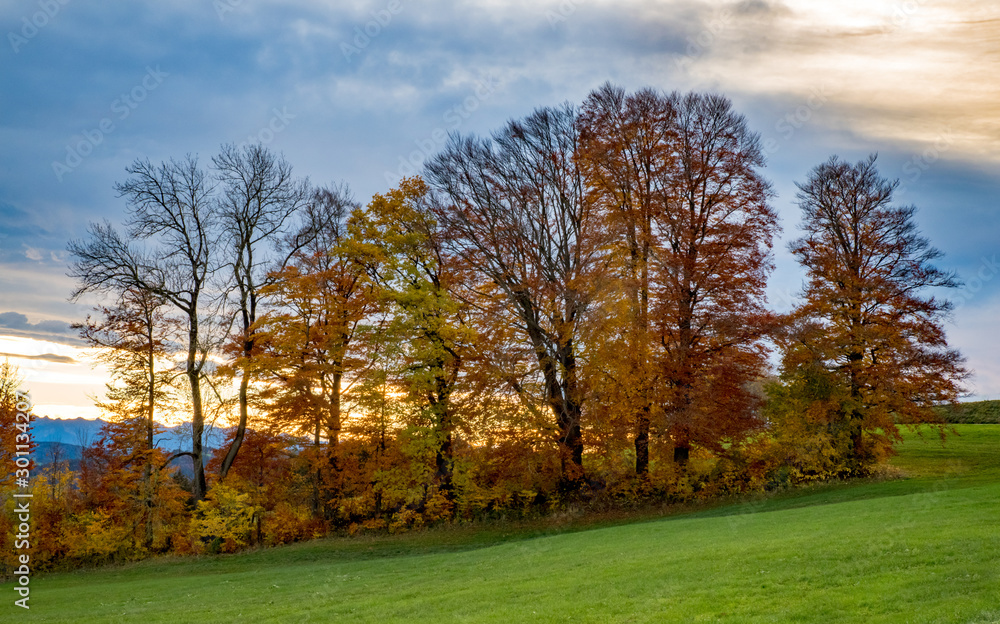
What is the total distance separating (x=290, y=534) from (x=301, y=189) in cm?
1735

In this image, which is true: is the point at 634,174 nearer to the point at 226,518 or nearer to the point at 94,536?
the point at 226,518

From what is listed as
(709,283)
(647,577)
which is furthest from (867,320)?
(647,577)

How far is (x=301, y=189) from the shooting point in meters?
34.5

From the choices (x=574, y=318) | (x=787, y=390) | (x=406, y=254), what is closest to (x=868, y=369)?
(x=787, y=390)

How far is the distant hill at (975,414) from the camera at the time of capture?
52.5 metres

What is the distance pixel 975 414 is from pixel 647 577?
2181 inches

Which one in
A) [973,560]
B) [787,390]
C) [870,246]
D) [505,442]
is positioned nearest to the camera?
[973,560]

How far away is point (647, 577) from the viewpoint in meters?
12.7

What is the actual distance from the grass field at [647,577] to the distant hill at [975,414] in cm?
3340

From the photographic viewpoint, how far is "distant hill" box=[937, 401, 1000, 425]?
52484 mm

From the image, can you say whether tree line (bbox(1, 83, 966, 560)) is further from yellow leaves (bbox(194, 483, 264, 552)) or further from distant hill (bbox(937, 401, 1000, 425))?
distant hill (bbox(937, 401, 1000, 425))

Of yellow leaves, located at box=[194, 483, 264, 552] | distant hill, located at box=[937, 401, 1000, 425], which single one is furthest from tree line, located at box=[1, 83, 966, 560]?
distant hill, located at box=[937, 401, 1000, 425]

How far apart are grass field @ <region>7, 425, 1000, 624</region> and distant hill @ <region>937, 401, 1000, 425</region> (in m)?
33.4

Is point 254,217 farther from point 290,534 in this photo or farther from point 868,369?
point 868,369
